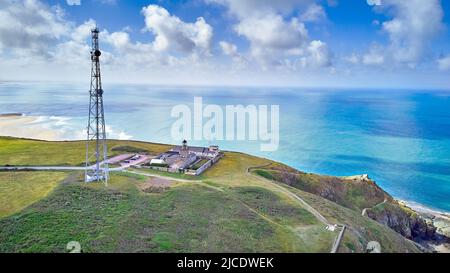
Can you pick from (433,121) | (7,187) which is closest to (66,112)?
(7,187)

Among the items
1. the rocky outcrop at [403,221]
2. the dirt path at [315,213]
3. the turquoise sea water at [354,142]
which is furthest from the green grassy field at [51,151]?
the rocky outcrop at [403,221]

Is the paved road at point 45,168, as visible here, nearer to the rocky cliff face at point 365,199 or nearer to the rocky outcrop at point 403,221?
the rocky cliff face at point 365,199

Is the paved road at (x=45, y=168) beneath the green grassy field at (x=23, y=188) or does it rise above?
above

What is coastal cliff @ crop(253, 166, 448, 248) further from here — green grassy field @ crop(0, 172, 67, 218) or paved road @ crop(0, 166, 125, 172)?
green grassy field @ crop(0, 172, 67, 218)

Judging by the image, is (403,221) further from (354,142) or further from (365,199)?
(354,142)

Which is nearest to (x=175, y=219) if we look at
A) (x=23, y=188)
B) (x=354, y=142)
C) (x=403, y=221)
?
(x=23, y=188)

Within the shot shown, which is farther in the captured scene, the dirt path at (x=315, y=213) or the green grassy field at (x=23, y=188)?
the green grassy field at (x=23, y=188)

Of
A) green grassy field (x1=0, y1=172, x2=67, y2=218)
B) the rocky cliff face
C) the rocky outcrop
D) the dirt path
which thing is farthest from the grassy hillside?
the rocky outcrop
